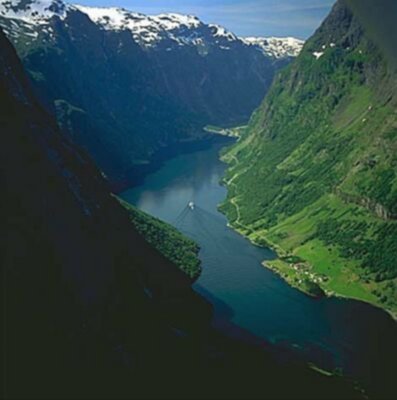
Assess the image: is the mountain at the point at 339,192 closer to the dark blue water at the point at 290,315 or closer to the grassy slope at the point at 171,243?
the dark blue water at the point at 290,315

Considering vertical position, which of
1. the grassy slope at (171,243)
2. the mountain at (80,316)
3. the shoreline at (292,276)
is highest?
the mountain at (80,316)

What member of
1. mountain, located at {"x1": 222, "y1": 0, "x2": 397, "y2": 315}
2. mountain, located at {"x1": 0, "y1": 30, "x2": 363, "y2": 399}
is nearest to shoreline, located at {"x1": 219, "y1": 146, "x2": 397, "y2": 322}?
mountain, located at {"x1": 222, "y1": 0, "x2": 397, "y2": 315}

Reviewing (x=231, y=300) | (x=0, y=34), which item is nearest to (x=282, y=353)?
(x=231, y=300)

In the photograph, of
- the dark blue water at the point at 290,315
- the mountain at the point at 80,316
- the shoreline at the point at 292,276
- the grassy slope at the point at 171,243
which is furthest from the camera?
the grassy slope at the point at 171,243

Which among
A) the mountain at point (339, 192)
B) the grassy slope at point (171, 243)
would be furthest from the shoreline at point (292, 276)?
the grassy slope at point (171, 243)

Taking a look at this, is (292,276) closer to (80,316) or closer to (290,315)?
(290,315)

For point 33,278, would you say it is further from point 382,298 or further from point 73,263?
point 382,298

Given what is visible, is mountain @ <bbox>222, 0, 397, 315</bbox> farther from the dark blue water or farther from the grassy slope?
the grassy slope
